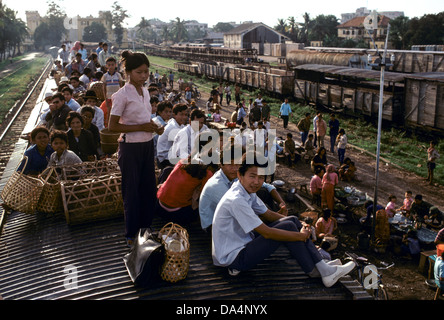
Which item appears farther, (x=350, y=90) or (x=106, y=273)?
(x=350, y=90)

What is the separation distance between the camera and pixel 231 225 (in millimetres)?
4102

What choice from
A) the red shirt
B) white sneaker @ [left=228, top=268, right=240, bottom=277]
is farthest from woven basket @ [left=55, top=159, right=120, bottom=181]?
white sneaker @ [left=228, top=268, right=240, bottom=277]

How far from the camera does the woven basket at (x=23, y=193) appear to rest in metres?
5.29

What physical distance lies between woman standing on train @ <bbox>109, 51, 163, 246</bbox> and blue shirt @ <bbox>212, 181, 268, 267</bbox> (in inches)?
37.9

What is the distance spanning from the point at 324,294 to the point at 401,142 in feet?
48.5

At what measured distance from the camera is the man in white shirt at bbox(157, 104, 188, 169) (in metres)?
7.13

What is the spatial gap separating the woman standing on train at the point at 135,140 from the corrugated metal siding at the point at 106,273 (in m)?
0.51

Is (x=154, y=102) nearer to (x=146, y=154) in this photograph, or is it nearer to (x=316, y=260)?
(x=146, y=154)

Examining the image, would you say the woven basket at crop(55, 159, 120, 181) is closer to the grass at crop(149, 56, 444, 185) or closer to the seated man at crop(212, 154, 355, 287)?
the seated man at crop(212, 154, 355, 287)

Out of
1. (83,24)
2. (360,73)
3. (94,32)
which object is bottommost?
(360,73)

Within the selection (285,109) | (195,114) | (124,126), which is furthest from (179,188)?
(285,109)

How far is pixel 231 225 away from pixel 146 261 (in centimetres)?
89

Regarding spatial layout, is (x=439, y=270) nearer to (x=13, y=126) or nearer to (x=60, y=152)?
(x=60, y=152)

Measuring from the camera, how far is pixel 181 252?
390 centimetres
